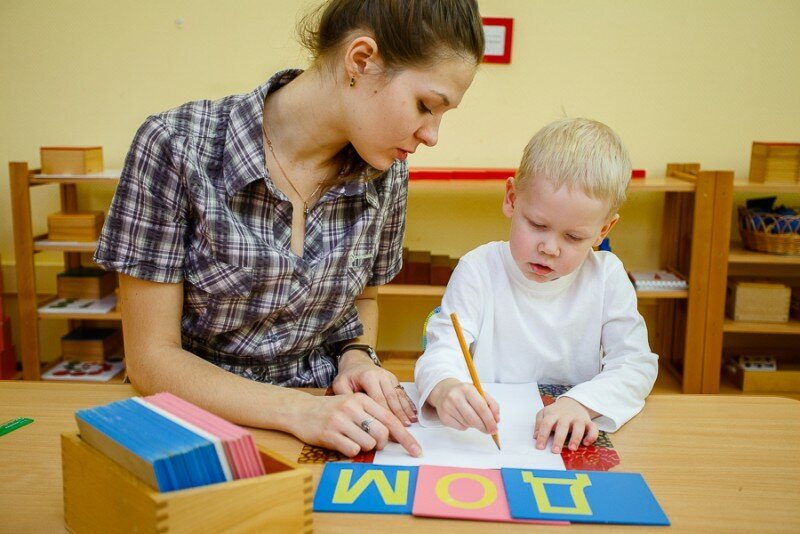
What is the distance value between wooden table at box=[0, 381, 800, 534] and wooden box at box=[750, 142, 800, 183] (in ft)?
6.42

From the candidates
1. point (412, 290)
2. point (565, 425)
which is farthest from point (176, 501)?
point (412, 290)

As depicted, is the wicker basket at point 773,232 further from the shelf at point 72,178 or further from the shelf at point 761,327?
the shelf at point 72,178

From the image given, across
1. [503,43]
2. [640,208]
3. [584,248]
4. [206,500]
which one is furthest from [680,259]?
[206,500]

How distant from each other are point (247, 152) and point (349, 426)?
1.61 feet

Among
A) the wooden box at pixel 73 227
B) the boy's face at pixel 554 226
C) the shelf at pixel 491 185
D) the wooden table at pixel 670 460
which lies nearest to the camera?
the wooden table at pixel 670 460

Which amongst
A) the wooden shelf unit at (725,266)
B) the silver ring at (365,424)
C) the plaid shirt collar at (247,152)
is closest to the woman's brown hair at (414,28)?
the plaid shirt collar at (247,152)

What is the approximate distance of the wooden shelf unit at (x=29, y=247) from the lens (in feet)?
8.88

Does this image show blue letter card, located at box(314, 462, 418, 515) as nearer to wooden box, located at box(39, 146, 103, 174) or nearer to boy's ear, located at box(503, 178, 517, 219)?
boy's ear, located at box(503, 178, 517, 219)

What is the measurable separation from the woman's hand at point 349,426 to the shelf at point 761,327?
2302 mm

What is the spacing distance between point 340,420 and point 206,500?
290 millimetres

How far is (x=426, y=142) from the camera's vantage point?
112 cm

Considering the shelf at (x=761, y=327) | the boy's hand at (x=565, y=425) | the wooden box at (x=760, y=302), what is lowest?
the shelf at (x=761, y=327)

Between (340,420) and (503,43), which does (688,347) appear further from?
(340,420)

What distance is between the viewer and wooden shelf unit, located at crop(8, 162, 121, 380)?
2.71 m
